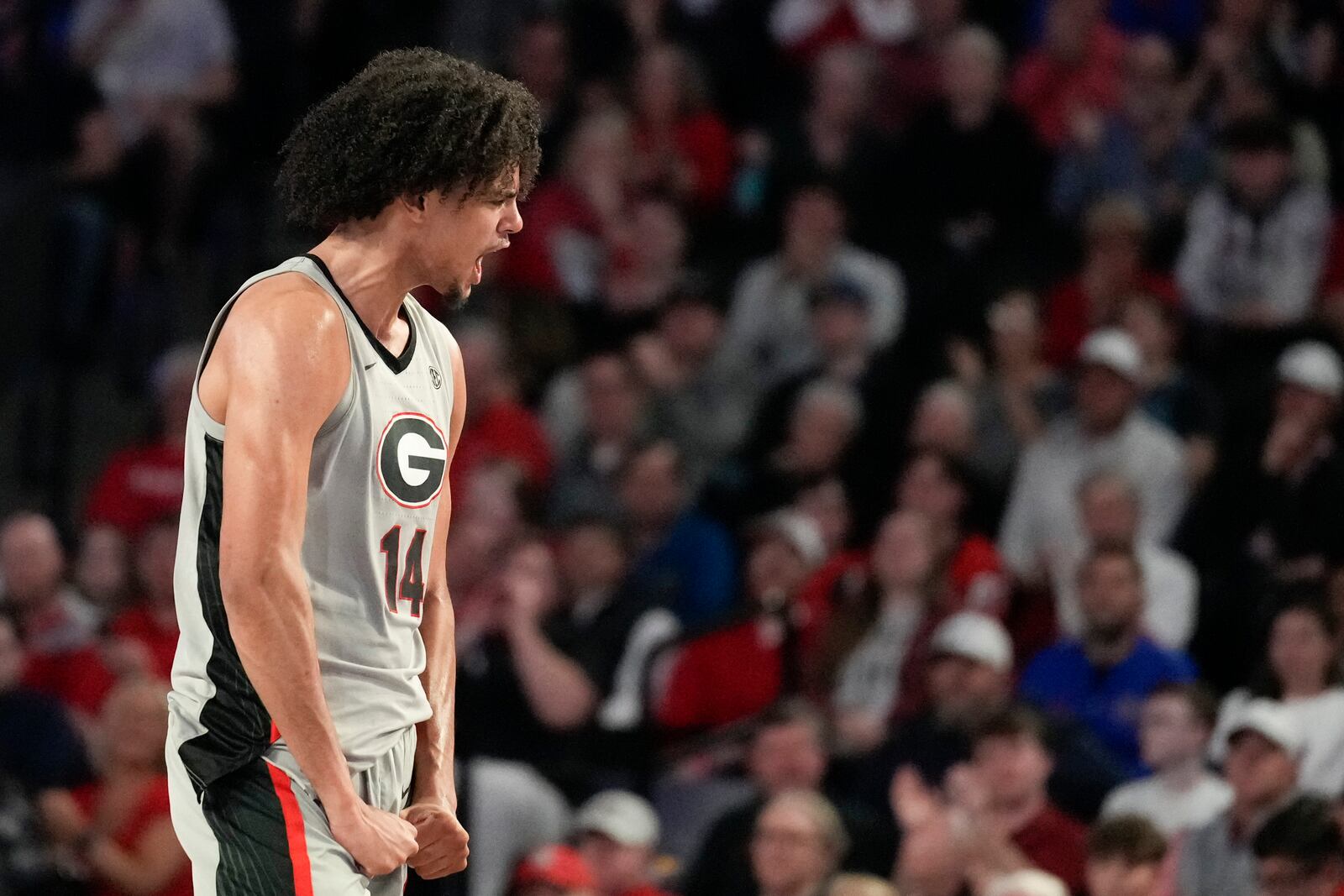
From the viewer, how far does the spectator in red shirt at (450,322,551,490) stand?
933 cm

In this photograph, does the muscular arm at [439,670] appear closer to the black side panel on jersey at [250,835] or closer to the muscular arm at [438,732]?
the muscular arm at [438,732]

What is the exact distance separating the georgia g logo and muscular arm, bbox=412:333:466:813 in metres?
0.09

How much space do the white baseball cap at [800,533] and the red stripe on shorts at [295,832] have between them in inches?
209

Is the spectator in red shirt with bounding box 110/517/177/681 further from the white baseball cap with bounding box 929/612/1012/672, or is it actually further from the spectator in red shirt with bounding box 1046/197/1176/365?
the spectator in red shirt with bounding box 1046/197/1176/365

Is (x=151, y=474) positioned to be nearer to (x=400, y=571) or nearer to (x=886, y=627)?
(x=886, y=627)

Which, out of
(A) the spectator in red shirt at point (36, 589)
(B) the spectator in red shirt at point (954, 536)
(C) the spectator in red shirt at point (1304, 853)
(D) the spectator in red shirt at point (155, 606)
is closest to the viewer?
(C) the spectator in red shirt at point (1304, 853)

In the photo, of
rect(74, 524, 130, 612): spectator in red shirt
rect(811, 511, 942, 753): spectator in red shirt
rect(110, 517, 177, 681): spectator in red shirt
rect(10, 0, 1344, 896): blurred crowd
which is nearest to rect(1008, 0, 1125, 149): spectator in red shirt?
rect(10, 0, 1344, 896): blurred crowd

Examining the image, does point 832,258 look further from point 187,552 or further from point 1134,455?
point 187,552

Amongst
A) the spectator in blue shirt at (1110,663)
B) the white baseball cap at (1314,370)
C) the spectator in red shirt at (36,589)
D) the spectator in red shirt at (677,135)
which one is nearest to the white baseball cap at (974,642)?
the spectator in blue shirt at (1110,663)

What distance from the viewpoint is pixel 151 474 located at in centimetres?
946

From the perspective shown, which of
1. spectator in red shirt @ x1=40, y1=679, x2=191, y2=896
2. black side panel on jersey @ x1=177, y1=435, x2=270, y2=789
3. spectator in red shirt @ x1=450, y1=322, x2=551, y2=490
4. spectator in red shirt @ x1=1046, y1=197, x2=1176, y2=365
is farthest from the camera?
spectator in red shirt @ x1=450, y1=322, x2=551, y2=490

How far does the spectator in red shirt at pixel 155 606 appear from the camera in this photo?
8289 mm

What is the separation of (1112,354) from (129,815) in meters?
4.10

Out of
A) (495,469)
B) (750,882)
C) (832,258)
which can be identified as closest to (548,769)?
(750,882)
